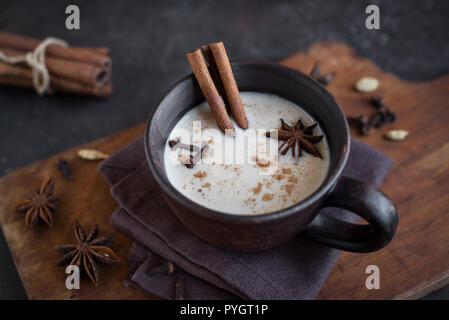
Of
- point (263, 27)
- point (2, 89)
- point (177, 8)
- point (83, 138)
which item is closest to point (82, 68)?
point (83, 138)

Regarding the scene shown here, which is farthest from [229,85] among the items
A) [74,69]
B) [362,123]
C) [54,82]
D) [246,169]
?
[54,82]

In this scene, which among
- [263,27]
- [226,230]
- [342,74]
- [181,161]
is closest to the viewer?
[226,230]

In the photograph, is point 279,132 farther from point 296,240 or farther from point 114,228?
point 114,228

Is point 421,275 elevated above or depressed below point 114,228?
below

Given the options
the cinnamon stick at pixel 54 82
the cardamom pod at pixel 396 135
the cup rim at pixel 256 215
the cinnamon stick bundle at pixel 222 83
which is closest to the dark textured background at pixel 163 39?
the cinnamon stick at pixel 54 82

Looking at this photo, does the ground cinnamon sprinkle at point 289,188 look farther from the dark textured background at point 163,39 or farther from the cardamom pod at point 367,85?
the dark textured background at point 163,39
